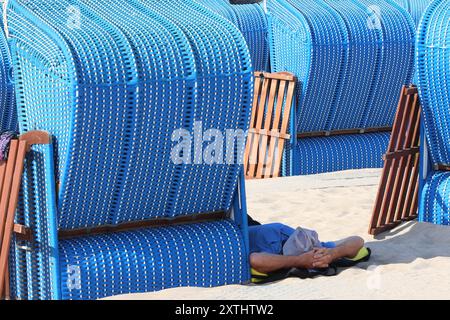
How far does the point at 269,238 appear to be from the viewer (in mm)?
6957

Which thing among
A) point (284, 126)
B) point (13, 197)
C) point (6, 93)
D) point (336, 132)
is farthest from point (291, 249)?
point (6, 93)

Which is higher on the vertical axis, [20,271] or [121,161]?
[121,161]

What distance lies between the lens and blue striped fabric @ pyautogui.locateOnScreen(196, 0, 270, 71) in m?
15.5

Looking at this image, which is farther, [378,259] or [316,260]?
[378,259]

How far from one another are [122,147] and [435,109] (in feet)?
10.1

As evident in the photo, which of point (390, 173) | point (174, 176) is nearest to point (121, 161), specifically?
point (174, 176)

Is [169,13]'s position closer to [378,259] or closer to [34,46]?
[34,46]

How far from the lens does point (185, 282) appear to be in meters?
6.43

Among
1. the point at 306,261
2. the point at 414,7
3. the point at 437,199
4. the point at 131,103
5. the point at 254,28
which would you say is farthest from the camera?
the point at 414,7

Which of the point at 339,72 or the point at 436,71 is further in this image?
the point at 339,72

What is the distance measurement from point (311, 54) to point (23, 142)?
18.5ft

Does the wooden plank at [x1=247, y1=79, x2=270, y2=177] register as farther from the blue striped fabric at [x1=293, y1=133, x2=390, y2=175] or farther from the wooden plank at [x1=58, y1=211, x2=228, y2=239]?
the wooden plank at [x1=58, y1=211, x2=228, y2=239]

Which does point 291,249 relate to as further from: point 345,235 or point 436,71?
point 436,71

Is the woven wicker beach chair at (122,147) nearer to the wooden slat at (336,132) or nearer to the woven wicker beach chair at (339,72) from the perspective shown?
the woven wicker beach chair at (339,72)
